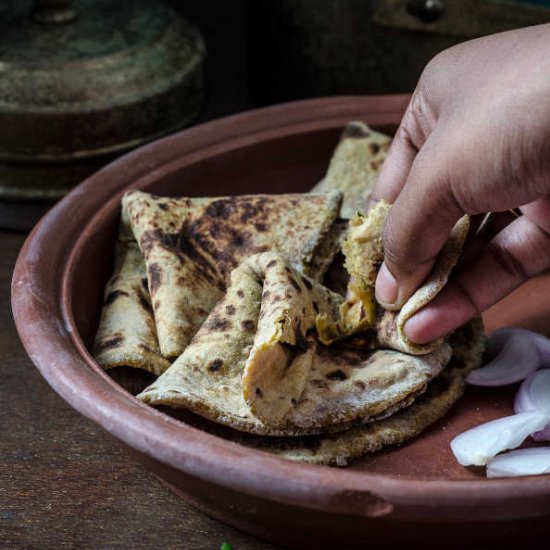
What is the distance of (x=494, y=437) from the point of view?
1021 millimetres

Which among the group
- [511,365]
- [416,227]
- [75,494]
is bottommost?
[75,494]

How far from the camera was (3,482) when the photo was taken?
114cm

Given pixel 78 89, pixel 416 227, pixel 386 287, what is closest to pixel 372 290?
pixel 386 287

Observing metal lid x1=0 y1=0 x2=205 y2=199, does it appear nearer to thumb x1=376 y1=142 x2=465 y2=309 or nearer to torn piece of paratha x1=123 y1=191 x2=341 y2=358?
torn piece of paratha x1=123 y1=191 x2=341 y2=358

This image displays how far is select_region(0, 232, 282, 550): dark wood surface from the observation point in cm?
106

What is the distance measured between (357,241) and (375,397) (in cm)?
21

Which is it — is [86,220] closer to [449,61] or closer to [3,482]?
[3,482]

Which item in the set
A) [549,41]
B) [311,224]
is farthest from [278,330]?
[549,41]

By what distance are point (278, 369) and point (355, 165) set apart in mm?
523

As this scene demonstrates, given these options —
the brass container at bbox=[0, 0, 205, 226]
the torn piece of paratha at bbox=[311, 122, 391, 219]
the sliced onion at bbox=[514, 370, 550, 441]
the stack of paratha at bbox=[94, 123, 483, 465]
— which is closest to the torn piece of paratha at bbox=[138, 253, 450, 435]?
the stack of paratha at bbox=[94, 123, 483, 465]

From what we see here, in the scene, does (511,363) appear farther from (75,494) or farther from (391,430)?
(75,494)

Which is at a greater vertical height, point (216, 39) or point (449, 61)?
point (449, 61)

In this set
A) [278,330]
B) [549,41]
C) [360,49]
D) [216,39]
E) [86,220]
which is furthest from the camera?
[216,39]

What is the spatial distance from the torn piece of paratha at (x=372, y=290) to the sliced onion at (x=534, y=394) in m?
0.12
